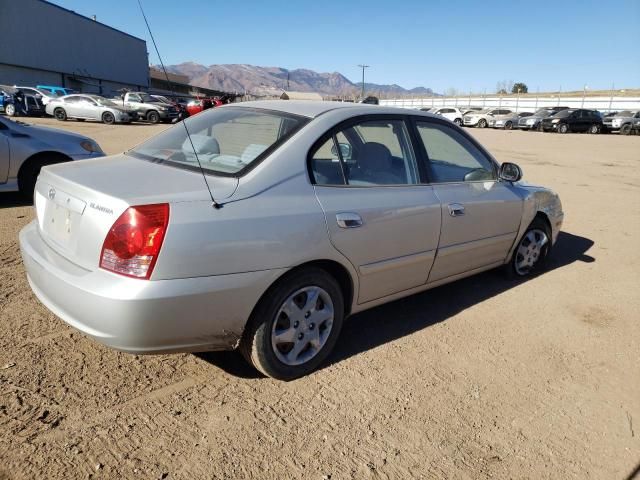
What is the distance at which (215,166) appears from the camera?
2920 mm

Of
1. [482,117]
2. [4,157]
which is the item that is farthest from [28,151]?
[482,117]

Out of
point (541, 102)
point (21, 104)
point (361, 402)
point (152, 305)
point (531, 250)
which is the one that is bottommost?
point (361, 402)

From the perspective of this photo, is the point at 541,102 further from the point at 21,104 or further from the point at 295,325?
the point at 295,325

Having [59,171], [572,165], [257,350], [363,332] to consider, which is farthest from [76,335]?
[572,165]

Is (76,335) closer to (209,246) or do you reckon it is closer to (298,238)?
(209,246)

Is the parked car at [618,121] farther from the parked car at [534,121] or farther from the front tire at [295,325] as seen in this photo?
the front tire at [295,325]

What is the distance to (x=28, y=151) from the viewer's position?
6375 millimetres

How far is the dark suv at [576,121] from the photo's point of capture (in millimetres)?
31891

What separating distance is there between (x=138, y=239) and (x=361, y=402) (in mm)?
1507

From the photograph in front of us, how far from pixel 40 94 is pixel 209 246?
30.9 meters

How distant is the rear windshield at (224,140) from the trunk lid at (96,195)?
0.17 metres

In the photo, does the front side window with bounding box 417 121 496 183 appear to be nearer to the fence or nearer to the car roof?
the car roof

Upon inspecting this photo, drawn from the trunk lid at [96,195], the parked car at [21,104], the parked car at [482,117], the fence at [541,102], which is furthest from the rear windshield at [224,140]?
the parked car at [482,117]

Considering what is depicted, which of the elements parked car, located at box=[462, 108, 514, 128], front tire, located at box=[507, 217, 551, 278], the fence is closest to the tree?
the fence
